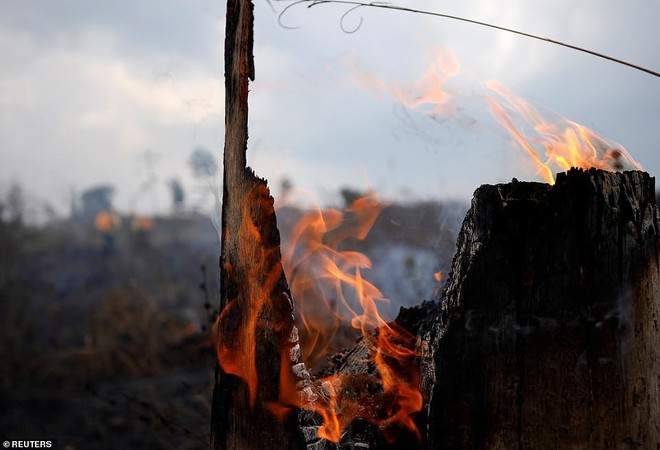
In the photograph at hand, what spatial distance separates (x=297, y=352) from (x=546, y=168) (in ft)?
4.15

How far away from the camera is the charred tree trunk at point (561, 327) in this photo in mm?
1762

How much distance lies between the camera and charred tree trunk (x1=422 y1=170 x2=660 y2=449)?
176 cm

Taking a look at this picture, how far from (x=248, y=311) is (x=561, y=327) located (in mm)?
1132

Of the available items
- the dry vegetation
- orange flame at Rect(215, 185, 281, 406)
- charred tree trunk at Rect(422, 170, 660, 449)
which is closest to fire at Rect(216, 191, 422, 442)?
orange flame at Rect(215, 185, 281, 406)

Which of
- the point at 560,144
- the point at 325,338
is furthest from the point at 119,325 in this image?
the point at 560,144

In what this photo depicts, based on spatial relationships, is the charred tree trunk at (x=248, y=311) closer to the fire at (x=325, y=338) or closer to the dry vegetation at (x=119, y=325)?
the fire at (x=325, y=338)

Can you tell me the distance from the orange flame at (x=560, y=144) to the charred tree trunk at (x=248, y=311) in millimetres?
1122

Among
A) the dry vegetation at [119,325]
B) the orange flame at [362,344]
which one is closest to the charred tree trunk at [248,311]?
the orange flame at [362,344]

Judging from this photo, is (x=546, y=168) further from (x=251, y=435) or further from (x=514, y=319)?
(x=251, y=435)

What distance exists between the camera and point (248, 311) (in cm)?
213

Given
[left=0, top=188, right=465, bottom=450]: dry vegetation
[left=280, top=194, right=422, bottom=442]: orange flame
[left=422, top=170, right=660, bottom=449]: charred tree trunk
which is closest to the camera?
[left=422, top=170, right=660, bottom=449]: charred tree trunk

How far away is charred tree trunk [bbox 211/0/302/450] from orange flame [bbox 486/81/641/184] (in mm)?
1122

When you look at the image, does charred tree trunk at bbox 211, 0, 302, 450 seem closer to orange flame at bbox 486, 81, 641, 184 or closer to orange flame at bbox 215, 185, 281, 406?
orange flame at bbox 215, 185, 281, 406

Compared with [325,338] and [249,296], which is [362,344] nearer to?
[325,338]
